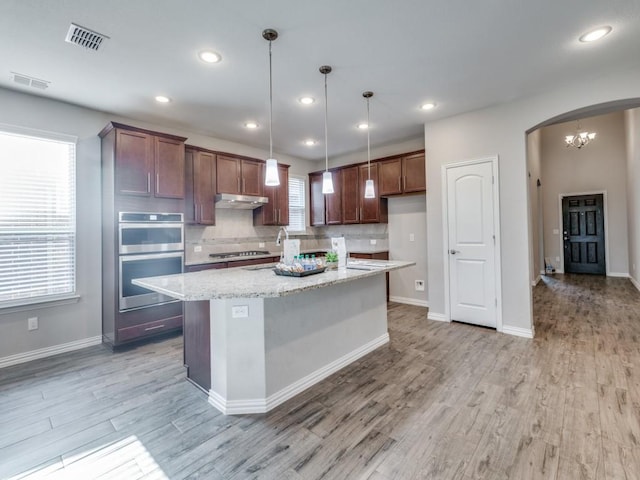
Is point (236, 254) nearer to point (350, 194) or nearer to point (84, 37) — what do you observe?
point (350, 194)

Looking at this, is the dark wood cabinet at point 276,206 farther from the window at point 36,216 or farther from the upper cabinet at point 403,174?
the window at point 36,216

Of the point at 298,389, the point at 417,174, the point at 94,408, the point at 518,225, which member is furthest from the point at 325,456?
the point at 417,174

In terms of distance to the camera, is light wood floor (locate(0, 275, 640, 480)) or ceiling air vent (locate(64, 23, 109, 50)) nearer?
light wood floor (locate(0, 275, 640, 480))

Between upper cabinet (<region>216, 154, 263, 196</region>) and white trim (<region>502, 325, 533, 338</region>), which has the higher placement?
upper cabinet (<region>216, 154, 263, 196</region>)

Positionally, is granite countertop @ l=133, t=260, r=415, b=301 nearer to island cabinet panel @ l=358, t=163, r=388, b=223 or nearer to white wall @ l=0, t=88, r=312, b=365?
white wall @ l=0, t=88, r=312, b=365

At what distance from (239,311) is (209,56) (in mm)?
2159

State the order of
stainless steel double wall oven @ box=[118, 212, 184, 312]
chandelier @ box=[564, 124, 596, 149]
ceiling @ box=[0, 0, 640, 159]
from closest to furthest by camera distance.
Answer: ceiling @ box=[0, 0, 640, 159], stainless steel double wall oven @ box=[118, 212, 184, 312], chandelier @ box=[564, 124, 596, 149]

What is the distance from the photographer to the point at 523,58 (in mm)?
2705

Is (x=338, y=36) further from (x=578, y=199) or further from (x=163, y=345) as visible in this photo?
(x=578, y=199)

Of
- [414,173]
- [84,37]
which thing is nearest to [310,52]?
[84,37]

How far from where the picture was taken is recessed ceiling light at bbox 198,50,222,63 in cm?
253

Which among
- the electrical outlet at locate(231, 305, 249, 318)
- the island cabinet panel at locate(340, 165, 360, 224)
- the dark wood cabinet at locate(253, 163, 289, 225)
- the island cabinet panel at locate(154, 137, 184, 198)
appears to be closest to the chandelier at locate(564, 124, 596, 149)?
the island cabinet panel at locate(340, 165, 360, 224)

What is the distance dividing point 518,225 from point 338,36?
2.93m

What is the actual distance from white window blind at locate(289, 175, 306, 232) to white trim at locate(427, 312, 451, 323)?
303 cm
